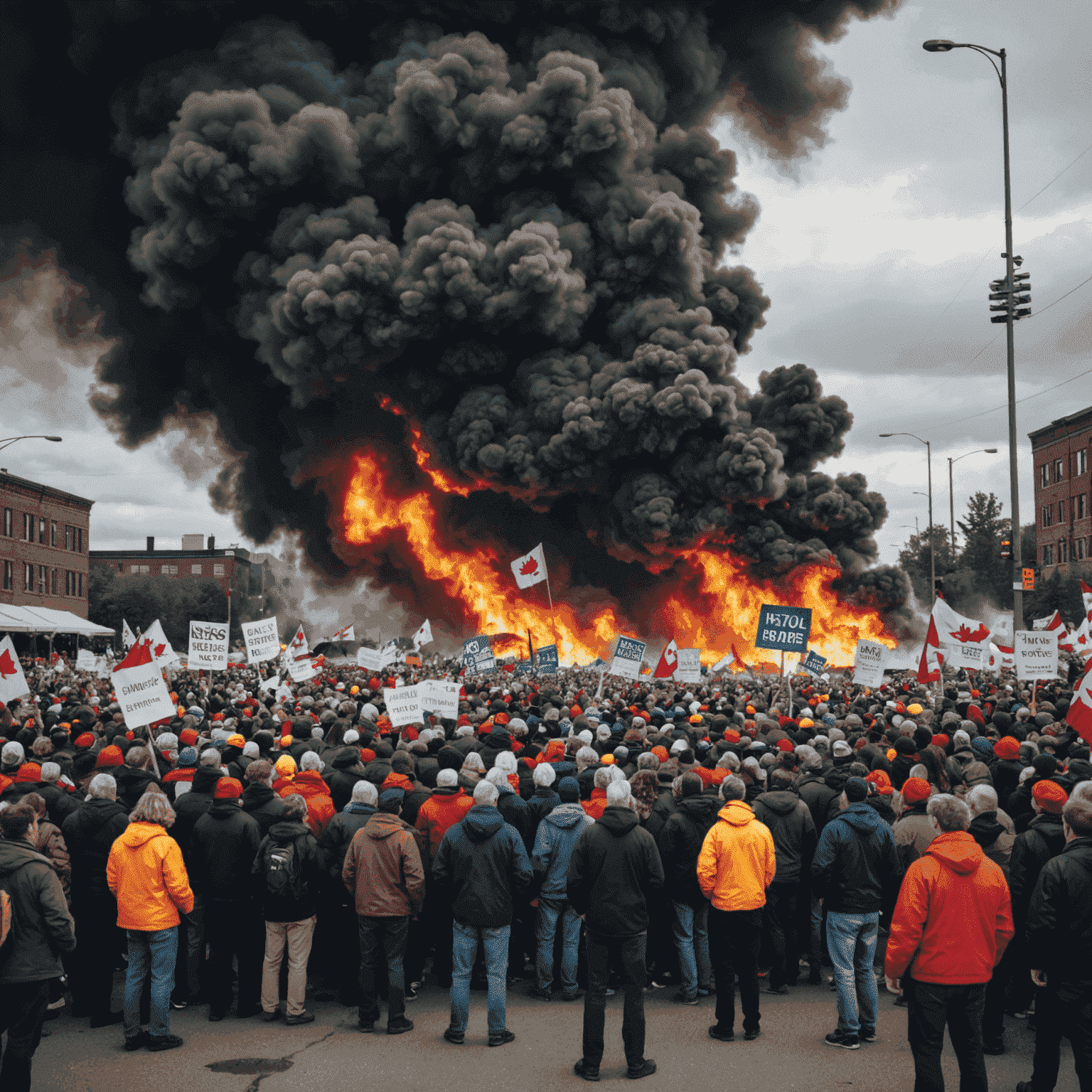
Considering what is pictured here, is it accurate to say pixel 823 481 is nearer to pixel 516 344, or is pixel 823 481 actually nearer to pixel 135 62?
pixel 516 344

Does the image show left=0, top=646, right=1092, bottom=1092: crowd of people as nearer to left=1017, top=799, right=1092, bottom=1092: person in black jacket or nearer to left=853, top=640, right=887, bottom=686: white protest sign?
left=1017, top=799, right=1092, bottom=1092: person in black jacket

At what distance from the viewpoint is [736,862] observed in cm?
675

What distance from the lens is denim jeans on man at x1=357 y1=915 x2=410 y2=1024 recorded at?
23.0ft

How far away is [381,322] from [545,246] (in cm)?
621

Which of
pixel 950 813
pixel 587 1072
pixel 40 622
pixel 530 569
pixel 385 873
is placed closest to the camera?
pixel 950 813

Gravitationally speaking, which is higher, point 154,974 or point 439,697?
point 439,697

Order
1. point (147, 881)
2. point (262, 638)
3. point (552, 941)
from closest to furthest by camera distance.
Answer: point (147, 881) → point (552, 941) → point (262, 638)

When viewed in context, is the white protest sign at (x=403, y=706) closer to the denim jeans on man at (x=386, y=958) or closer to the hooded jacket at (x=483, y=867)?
the denim jeans on man at (x=386, y=958)

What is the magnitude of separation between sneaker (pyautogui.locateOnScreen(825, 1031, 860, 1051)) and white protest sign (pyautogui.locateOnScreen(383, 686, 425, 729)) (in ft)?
21.2

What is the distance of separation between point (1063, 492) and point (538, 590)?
42314 millimetres

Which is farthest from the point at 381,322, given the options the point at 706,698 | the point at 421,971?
the point at 421,971

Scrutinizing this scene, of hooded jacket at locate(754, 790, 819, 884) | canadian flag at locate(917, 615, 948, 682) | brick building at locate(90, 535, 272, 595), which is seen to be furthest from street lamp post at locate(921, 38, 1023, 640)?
brick building at locate(90, 535, 272, 595)

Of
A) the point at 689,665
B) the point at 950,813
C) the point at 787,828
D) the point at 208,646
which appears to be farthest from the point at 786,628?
the point at 950,813

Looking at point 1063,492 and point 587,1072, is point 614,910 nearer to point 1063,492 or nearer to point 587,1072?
point 587,1072
